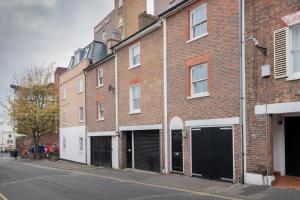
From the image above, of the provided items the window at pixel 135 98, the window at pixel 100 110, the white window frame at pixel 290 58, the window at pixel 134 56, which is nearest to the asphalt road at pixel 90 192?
the white window frame at pixel 290 58

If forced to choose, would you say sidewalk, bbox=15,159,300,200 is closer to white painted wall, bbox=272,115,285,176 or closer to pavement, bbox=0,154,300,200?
pavement, bbox=0,154,300,200

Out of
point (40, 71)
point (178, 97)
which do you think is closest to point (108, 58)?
point (178, 97)

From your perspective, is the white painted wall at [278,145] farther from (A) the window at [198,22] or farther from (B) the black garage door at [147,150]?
(B) the black garage door at [147,150]

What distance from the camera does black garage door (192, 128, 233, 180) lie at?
15172 mm

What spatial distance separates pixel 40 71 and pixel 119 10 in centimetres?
1188

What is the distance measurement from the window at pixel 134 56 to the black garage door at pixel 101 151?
614 centimetres

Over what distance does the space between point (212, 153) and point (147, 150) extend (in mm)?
6084

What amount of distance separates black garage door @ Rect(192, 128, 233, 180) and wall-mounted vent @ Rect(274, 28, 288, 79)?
3289 mm

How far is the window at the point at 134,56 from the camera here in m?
22.8

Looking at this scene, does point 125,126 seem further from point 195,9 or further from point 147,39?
point 195,9

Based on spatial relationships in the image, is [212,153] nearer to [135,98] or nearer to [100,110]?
[135,98]

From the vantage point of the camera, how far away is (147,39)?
70.1ft

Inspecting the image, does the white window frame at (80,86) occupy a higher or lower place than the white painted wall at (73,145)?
higher

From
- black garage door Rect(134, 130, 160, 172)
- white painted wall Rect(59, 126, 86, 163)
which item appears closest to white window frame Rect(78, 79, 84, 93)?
white painted wall Rect(59, 126, 86, 163)
